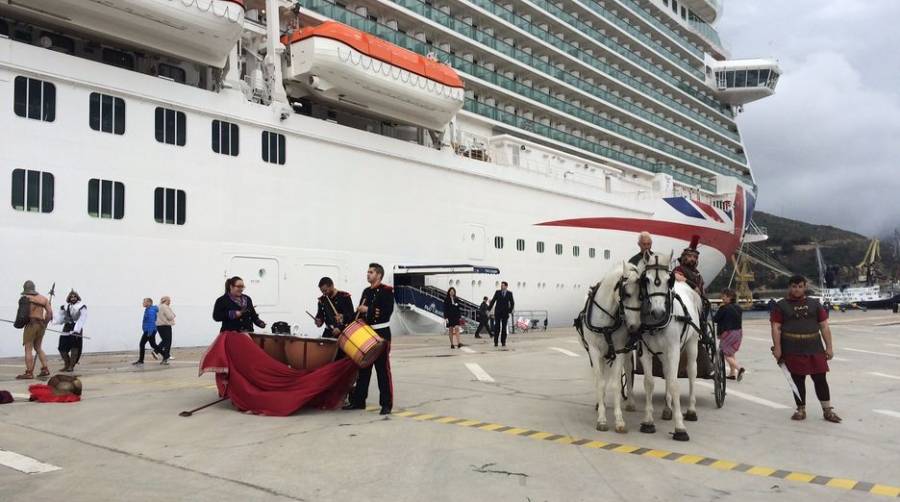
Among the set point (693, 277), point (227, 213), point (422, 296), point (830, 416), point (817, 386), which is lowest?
point (830, 416)

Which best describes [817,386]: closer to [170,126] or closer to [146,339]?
[146,339]

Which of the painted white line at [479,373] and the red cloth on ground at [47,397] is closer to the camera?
the red cloth on ground at [47,397]

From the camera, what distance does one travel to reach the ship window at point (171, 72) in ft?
54.9

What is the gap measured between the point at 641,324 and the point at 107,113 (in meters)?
13.2

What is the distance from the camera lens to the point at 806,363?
6.71 m

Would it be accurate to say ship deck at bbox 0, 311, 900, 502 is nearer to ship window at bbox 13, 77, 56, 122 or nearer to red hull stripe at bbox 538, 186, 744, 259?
ship window at bbox 13, 77, 56, 122

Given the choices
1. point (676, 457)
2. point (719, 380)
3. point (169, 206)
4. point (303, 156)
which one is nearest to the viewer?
point (676, 457)

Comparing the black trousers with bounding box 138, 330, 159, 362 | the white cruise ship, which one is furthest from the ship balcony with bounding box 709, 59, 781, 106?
the black trousers with bounding box 138, 330, 159, 362

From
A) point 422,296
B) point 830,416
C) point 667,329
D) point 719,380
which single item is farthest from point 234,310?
point 422,296

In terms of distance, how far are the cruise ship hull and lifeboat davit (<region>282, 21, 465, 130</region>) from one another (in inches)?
38.6

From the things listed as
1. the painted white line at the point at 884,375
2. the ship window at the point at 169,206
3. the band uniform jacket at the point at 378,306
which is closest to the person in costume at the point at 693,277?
the band uniform jacket at the point at 378,306

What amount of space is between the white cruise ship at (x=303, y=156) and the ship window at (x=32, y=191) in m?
0.04

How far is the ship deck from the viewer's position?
432 centimetres

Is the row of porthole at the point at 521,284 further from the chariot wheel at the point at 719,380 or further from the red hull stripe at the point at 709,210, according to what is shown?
the chariot wheel at the point at 719,380
